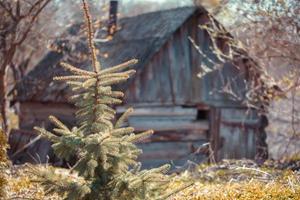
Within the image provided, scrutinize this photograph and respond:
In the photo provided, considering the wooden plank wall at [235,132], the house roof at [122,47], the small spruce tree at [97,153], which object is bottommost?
the wooden plank wall at [235,132]

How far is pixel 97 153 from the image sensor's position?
14.9 feet

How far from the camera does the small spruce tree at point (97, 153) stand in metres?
4.61

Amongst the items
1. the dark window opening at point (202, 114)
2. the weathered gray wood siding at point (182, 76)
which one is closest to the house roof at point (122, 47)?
the weathered gray wood siding at point (182, 76)

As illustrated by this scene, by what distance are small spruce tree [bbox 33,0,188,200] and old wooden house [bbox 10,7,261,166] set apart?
9754 millimetres

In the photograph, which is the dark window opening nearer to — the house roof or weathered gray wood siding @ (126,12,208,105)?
weathered gray wood siding @ (126,12,208,105)

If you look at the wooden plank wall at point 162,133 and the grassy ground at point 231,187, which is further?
the wooden plank wall at point 162,133

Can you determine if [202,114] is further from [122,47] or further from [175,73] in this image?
[122,47]

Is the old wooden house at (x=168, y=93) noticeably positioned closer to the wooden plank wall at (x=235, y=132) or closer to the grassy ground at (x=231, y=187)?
the wooden plank wall at (x=235, y=132)

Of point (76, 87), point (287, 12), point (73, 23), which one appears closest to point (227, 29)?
point (287, 12)

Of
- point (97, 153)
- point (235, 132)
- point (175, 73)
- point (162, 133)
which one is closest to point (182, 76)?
point (175, 73)

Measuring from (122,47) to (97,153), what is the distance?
465 inches

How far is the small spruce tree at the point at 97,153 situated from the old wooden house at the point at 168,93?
9.75 meters

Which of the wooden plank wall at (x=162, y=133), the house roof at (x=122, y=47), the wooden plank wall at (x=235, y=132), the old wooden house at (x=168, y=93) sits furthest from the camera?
the wooden plank wall at (x=235, y=132)

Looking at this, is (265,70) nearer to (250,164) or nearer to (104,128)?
(250,164)
